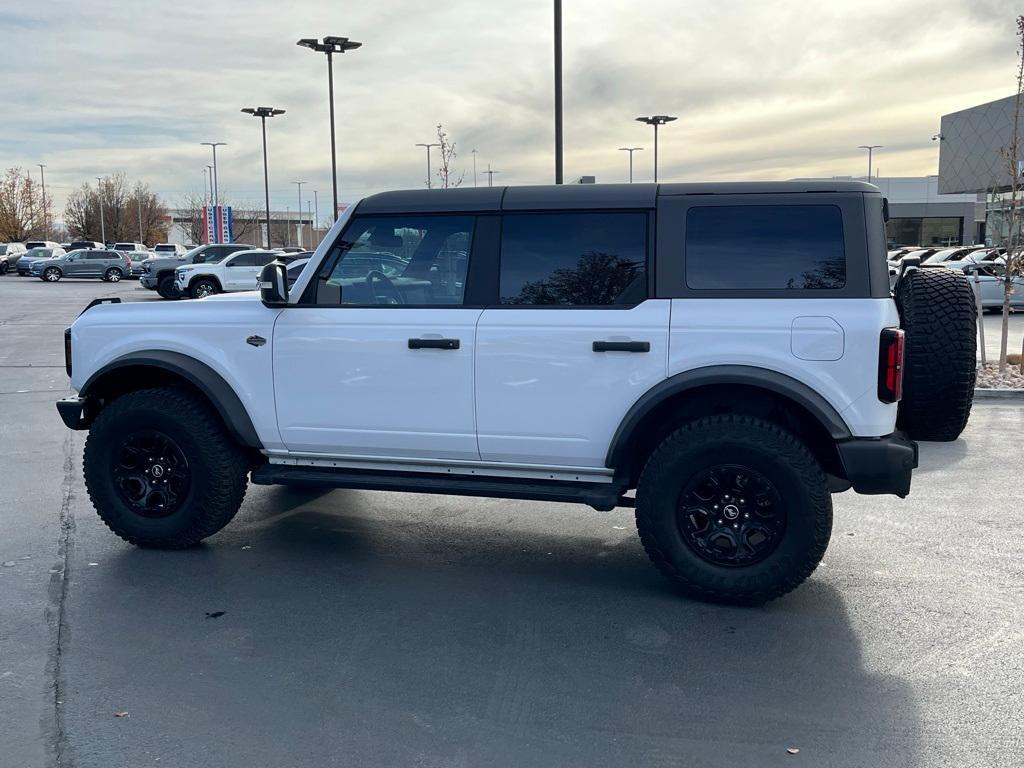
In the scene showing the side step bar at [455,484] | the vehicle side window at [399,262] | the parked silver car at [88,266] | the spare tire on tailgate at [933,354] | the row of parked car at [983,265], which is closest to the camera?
the side step bar at [455,484]

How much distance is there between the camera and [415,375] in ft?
17.4

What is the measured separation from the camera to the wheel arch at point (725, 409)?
474 cm

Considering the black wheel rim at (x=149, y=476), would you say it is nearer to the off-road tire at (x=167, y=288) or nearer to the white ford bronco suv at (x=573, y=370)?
the white ford bronco suv at (x=573, y=370)

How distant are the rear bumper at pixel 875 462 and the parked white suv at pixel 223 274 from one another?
2636 cm

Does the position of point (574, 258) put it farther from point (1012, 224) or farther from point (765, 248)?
point (1012, 224)

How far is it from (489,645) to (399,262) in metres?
2.14

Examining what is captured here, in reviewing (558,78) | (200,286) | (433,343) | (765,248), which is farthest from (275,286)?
(200,286)

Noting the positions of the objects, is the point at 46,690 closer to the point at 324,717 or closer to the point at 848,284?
the point at 324,717

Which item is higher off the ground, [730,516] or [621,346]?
[621,346]

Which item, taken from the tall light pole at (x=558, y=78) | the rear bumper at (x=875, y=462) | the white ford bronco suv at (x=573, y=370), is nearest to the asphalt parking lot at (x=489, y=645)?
the white ford bronco suv at (x=573, y=370)

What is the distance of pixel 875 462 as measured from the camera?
4.70 m

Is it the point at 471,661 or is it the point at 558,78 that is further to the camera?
the point at 558,78

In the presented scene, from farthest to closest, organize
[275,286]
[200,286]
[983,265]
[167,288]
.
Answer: [167,288]
[200,286]
[983,265]
[275,286]

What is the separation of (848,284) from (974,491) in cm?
325
